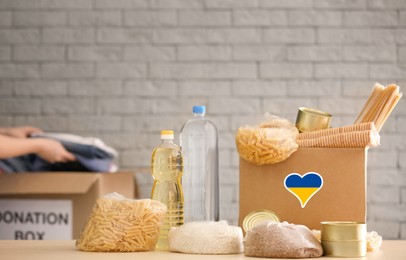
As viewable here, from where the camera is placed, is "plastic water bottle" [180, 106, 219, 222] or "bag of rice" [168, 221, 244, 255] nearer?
"bag of rice" [168, 221, 244, 255]

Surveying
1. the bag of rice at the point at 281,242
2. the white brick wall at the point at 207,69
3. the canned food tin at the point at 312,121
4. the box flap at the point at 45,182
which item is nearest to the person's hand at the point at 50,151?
the box flap at the point at 45,182

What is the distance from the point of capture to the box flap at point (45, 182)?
2979 mm

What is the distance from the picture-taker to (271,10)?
11.9 ft

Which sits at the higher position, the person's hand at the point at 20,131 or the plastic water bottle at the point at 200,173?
the person's hand at the point at 20,131

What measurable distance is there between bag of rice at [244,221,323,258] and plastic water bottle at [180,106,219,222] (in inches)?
12.3

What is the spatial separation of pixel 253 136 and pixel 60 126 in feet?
7.42

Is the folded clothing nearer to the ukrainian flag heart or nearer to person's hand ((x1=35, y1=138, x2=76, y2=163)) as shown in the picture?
person's hand ((x1=35, y1=138, x2=76, y2=163))

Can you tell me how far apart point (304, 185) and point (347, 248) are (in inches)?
8.8

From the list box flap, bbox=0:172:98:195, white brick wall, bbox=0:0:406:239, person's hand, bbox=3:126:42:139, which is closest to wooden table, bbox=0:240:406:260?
box flap, bbox=0:172:98:195

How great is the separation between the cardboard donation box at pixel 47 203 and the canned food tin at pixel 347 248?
1770mm

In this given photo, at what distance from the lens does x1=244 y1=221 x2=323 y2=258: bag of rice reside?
1.31 m

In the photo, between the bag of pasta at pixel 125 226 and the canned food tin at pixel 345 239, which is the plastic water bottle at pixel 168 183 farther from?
the canned food tin at pixel 345 239

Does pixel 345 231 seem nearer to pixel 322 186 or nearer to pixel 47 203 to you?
pixel 322 186

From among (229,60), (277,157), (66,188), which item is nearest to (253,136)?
(277,157)
